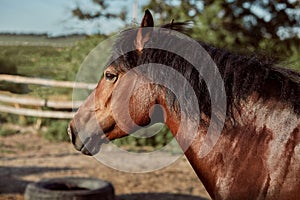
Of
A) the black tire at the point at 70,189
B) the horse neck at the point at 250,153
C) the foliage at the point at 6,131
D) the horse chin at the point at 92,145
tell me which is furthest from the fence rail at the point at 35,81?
the horse neck at the point at 250,153

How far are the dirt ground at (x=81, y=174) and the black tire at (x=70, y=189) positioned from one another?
826mm

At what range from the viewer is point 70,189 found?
584 cm

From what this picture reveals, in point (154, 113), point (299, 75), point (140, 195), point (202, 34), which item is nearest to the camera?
point (299, 75)

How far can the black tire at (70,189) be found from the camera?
5246 mm

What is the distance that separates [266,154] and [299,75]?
0.45 metres

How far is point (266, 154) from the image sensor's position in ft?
7.29

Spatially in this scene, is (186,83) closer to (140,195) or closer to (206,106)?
(206,106)

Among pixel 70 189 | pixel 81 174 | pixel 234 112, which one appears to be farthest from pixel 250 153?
pixel 81 174

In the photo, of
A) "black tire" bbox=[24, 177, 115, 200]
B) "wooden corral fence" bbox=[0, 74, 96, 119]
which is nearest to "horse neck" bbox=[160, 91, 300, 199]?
"black tire" bbox=[24, 177, 115, 200]

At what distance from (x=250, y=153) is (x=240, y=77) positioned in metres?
0.37

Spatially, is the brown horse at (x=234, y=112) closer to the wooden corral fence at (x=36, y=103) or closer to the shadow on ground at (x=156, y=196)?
the shadow on ground at (x=156, y=196)

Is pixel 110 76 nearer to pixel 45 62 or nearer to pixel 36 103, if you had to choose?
pixel 36 103

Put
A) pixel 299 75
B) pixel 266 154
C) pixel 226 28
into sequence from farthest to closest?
pixel 226 28
pixel 299 75
pixel 266 154

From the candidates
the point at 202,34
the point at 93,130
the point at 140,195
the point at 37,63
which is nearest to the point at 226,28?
the point at 202,34
